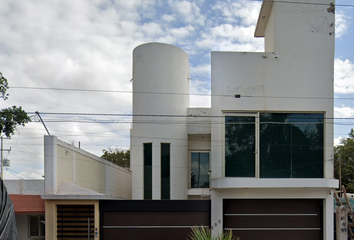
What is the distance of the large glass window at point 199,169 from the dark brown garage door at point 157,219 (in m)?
2.11

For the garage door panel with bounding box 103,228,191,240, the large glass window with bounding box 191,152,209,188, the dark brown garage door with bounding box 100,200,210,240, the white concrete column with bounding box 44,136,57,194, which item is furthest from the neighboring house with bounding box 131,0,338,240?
the white concrete column with bounding box 44,136,57,194

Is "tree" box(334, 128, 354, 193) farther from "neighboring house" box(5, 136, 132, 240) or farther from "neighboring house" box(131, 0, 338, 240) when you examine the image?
"neighboring house" box(5, 136, 132, 240)

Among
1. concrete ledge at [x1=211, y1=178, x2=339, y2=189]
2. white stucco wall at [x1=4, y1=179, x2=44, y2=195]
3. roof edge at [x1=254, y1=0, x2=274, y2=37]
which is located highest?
roof edge at [x1=254, y1=0, x2=274, y2=37]

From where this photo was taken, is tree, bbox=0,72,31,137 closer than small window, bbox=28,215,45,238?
Yes

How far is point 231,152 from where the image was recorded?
7.65 meters

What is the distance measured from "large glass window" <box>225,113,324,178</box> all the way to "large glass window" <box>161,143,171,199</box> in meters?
2.47

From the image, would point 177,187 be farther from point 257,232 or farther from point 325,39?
point 325,39

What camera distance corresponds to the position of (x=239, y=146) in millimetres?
7664

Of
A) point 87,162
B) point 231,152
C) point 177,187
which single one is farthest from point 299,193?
point 87,162

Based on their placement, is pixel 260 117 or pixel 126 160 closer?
pixel 260 117

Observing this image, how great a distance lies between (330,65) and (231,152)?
4.32 metres

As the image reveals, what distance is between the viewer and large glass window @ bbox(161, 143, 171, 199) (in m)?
8.95

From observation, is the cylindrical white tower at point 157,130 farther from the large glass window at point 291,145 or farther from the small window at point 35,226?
the small window at point 35,226

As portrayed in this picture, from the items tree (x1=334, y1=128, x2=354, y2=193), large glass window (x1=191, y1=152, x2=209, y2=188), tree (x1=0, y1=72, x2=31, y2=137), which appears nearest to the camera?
tree (x1=0, y1=72, x2=31, y2=137)
